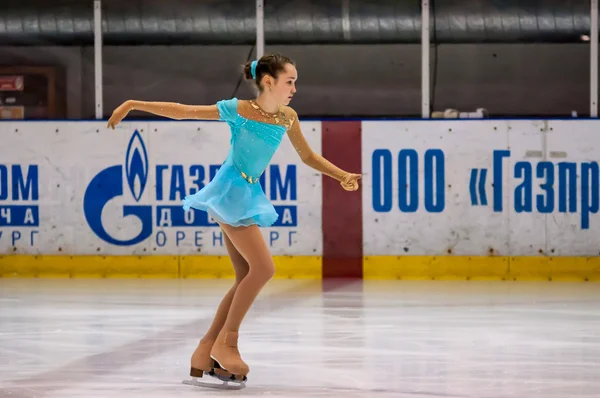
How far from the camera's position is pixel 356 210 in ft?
33.0

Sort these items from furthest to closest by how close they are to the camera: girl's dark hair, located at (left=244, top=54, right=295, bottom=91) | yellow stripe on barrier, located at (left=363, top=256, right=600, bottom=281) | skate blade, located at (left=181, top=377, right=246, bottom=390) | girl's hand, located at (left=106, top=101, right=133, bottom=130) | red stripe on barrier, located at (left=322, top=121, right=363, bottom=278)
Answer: red stripe on barrier, located at (left=322, top=121, right=363, bottom=278), yellow stripe on barrier, located at (left=363, top=256, right=600, bottom=281), girl's dark hair, located at (left=244, top=54, right=295, bottom=91), skate blade, located at (left=181, top=377, right=246, bottom=390), girl's hand, located at (left=106, top=101, right=133, bottom=130)

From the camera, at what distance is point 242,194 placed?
4.90 meters

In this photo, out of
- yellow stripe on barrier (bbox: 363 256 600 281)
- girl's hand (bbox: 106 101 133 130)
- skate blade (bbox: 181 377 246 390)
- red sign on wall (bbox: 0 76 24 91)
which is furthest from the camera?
red sign on wall (bbox: 0 76 24 91)

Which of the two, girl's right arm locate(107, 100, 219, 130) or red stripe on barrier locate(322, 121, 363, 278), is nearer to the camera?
girl's right arm locate(107, 100, 219, 130)

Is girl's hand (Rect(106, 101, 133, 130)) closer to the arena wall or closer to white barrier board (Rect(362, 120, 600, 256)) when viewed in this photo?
the arena wall

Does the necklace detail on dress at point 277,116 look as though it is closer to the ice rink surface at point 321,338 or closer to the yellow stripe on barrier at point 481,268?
the ice rink surface at point 321,338

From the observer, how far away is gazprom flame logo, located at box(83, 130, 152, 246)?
10.2 m

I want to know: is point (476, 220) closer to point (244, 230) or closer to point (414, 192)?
point (414, 192)

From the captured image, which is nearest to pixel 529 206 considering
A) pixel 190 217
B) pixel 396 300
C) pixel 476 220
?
pixel 476 220

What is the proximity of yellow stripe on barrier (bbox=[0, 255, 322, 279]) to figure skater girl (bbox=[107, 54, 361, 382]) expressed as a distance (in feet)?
16.2

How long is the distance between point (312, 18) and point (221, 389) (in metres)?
7.17

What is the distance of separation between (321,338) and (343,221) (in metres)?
3.77

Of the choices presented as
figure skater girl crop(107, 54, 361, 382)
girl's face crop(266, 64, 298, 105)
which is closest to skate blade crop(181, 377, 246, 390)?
figure skater girl crop(107, 54, 361, 382)

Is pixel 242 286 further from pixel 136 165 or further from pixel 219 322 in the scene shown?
pixel 136 165
